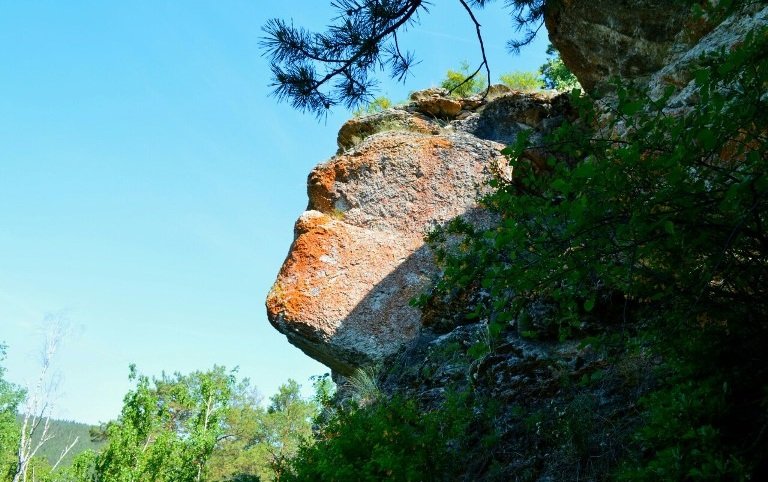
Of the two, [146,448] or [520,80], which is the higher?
[520,80]

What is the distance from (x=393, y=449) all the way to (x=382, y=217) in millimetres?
5977

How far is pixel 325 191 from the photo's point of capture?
9.95 metres

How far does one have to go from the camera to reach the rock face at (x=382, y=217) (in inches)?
338

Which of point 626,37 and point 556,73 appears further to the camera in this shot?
point 556,73

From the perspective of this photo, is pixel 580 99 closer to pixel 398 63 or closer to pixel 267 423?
pixel 398 63

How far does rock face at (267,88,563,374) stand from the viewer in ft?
28.2

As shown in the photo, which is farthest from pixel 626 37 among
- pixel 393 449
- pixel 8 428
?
pixel 8 428

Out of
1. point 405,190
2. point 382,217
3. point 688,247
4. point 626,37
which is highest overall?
point 626,37

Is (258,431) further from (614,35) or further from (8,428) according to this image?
(614,35)

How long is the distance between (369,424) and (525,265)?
192 cm

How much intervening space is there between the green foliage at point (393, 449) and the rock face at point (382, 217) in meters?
3.93

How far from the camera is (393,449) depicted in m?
3.94

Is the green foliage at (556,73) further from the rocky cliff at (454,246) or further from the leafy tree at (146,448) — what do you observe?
the leafy tree at (146,448)

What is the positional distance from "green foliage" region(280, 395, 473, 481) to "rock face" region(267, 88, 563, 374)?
3.93m
